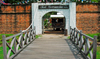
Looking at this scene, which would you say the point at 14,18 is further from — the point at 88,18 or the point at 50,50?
the point at 50,50

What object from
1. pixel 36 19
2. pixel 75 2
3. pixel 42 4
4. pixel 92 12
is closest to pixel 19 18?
pixel 36 19

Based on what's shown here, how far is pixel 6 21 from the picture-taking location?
1281 cm

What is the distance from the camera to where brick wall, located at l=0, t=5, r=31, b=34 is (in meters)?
12.7

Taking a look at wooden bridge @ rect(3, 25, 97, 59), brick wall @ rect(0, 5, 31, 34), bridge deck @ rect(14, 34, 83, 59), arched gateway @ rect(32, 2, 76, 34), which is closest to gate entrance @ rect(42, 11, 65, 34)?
arched gateway @ rect(32, 2, 76, 34)

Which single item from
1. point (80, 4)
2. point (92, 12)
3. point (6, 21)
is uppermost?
point (80, 4)

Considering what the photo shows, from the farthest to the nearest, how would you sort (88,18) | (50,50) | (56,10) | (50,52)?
(88,18) < (56,10) < (50,50) < (50,52)

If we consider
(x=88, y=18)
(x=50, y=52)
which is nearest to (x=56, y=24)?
(x=88, y=18)

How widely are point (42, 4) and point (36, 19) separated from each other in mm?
1613

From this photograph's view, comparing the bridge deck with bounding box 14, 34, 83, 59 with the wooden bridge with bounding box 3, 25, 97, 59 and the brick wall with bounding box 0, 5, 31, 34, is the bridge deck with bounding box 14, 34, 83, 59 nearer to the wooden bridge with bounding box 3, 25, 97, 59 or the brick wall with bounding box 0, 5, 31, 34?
the wooden bridge with bounding box 3, 25, 97, 59

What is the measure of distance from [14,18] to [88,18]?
7601 mm

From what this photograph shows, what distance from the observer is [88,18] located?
41.2 feet

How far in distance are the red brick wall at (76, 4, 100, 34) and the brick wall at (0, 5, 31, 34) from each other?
16.7ft

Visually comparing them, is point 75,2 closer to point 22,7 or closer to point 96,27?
point 96,27

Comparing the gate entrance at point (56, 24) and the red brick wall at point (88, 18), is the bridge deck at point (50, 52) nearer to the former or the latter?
the red brick wall at point (88, 18)
